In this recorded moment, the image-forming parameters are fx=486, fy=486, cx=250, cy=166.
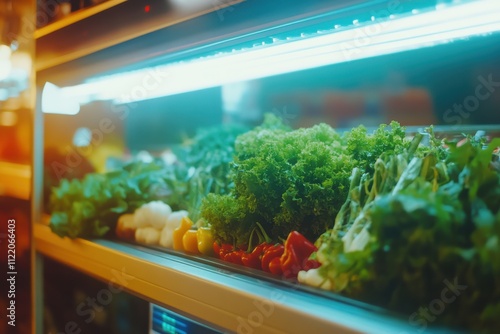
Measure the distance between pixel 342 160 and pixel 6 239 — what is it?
186cm

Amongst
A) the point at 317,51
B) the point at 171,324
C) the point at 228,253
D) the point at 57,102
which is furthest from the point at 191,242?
the point at 57,102

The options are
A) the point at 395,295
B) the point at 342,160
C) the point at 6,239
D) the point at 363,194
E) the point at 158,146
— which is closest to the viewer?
the point at 395,295

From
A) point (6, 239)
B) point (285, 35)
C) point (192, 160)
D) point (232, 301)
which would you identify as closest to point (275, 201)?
point (232, 301)

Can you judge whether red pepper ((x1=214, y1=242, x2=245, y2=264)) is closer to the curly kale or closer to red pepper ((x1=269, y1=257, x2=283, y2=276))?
the curly kale

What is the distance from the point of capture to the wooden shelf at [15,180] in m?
2.52

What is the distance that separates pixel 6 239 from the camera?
98.8 inches

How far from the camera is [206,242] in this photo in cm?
172

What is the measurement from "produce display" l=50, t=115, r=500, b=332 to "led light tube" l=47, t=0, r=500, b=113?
0.25 m

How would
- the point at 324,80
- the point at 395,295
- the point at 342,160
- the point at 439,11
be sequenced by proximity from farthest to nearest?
the point at 324,80 < the point at 342,160 < the point at 439,11 < the point at 395,295

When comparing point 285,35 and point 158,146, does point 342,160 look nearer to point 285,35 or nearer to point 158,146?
point 285,35

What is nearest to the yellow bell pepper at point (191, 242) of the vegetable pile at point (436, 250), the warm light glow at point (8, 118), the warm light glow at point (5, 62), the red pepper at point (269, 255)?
the red pepper at point (269, 255)

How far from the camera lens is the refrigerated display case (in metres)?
1.17

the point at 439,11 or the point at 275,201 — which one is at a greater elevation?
the point at 439,11

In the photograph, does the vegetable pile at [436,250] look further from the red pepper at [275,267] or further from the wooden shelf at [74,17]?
the wooden shelf at [74,17]
